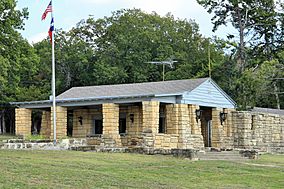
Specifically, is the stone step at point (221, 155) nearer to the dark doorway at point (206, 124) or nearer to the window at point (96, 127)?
the dark doorway at point (206, 124)

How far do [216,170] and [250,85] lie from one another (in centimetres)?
2107

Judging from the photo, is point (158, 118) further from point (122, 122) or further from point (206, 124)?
point (206, 124)

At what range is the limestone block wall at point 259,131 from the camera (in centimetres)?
3228

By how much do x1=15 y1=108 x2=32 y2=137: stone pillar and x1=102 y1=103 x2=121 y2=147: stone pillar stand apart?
5.89 m

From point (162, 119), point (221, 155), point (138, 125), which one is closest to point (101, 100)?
point (138, 125)

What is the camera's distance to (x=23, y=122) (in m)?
32.3

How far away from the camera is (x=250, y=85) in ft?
129

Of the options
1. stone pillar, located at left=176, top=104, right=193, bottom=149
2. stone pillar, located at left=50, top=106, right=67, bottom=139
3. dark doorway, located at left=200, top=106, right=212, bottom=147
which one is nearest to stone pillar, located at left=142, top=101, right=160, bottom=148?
stone pillar, located at left=176, top=104, right=193, bottom=149

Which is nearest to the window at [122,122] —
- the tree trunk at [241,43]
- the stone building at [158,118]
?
the stone building at [158,118]

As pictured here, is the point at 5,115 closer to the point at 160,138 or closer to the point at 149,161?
the point at 160,138

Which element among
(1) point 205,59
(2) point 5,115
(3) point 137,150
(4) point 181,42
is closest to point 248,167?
(3) point 137,150

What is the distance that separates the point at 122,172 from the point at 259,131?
1835 cm

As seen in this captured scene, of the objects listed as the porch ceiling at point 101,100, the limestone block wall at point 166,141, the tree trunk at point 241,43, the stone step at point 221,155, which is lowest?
the stone step at point 221,155

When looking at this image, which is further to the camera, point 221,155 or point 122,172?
point 221,155
